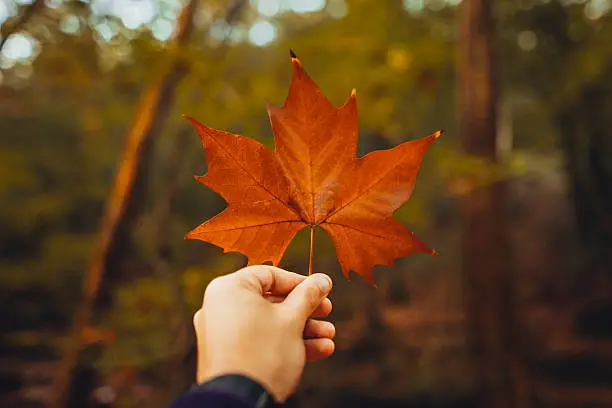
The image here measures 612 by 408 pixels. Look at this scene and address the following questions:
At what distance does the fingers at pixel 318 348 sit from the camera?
0.88 m

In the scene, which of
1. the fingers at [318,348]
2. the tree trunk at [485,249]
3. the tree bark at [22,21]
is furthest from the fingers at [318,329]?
the tree trunk at [485,249]

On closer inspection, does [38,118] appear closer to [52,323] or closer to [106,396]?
[52,323]

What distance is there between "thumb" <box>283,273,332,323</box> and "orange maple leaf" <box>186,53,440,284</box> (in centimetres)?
5

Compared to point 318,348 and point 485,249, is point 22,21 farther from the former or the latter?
point 485,249

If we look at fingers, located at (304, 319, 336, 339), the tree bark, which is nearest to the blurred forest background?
the tree bark

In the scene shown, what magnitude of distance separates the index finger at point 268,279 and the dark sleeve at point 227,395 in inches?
6.4

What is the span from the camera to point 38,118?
6.38 metres

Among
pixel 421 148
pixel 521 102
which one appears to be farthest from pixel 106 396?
pixel 521 102

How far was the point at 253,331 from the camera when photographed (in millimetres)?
727

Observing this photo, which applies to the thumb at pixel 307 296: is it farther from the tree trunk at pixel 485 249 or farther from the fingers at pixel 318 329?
the tree trunk at pixel 485 249

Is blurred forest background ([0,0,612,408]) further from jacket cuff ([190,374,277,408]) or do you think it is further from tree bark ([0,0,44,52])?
jacket cuff ([190,374,277,408])

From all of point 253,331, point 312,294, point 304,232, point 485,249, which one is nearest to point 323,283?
point 312,294

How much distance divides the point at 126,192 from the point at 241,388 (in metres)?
2.74

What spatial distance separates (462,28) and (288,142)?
4171 millimetres
